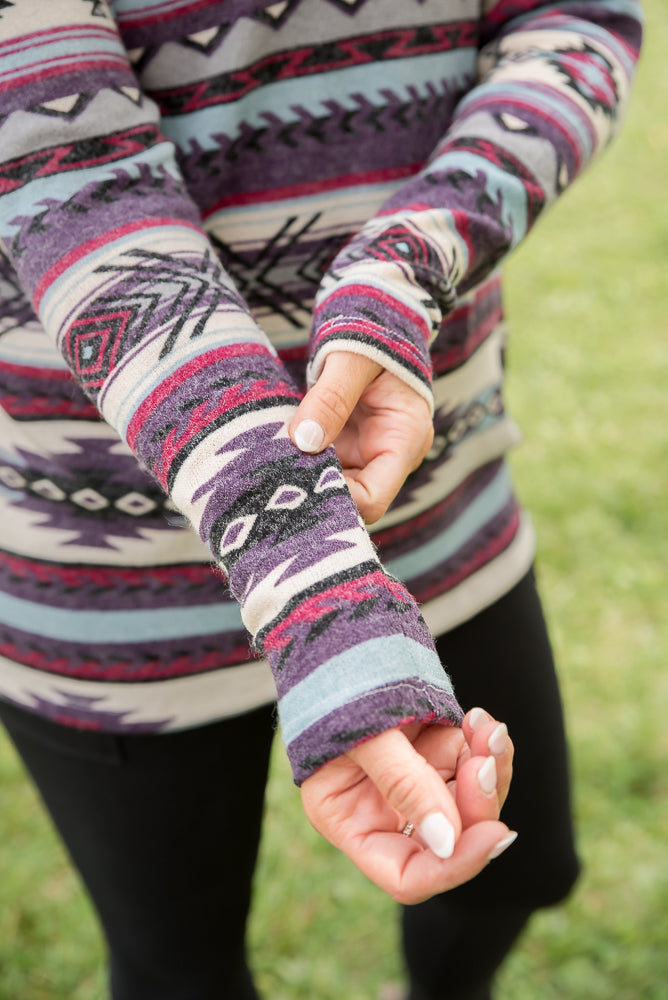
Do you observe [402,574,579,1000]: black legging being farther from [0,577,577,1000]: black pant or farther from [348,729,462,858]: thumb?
[348,729,462,858]: thumb

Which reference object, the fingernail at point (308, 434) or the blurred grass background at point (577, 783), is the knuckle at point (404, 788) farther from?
the blurred grass background at point (577, 783)

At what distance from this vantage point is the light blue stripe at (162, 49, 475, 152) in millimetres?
839

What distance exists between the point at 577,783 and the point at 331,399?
1497mm

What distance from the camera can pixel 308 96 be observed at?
86 cm

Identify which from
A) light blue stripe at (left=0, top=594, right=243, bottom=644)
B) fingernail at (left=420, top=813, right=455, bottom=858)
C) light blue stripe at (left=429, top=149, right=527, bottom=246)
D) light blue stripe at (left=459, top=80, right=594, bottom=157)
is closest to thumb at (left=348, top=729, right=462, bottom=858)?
fingernail at (left=420, top=813, right=455, bottom=858)

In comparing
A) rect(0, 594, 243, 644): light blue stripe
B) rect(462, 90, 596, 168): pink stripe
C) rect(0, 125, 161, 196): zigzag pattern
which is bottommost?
rect(0, 594, 243, 644): light blue stripe

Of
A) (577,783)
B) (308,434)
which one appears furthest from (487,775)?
(577,783)

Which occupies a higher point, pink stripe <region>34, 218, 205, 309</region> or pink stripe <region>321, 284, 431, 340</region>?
pink stripe <region>34, 218, 205, 309</region>

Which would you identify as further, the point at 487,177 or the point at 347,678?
the point at 487,177

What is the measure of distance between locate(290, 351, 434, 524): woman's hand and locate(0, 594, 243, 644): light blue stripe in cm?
27

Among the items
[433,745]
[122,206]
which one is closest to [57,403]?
[122,206]

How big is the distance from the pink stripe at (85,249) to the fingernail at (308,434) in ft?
0.68

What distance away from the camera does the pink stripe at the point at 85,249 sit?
704mm

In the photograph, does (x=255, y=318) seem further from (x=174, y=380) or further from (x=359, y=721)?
(x=359, y=721)
